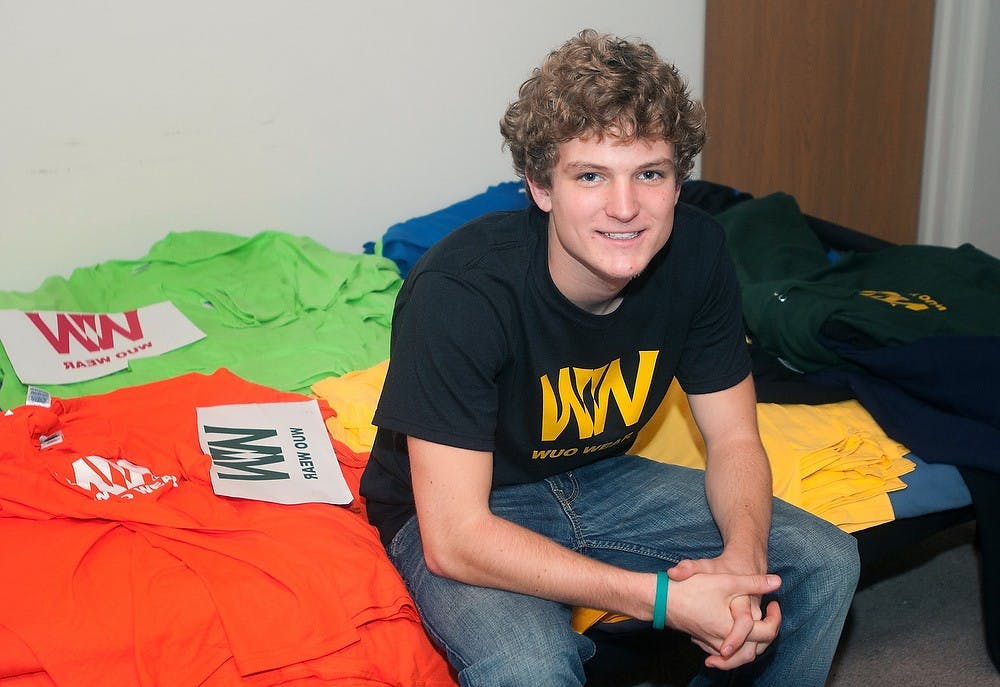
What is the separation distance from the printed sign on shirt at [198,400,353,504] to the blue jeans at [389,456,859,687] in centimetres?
21

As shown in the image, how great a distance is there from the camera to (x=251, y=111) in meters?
2.53

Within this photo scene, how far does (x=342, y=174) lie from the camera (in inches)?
106

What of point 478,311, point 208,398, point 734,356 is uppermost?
point 478,311

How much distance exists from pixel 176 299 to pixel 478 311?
1195 mm

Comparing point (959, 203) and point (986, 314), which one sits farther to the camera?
point (959, 203)

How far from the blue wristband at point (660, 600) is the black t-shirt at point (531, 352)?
0.84 ft

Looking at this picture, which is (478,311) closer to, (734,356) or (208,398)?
(734,356)

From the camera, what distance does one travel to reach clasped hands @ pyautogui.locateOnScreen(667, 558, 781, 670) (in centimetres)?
130

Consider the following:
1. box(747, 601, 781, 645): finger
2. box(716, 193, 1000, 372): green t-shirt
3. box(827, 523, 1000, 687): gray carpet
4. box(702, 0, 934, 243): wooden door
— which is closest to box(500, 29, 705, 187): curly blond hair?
box(747, 601, 781, 645): finger

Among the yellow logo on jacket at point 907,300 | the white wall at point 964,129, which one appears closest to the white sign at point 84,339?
the yellow logo on jacket at point 907,300

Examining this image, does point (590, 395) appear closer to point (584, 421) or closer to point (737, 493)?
point (584, 421)

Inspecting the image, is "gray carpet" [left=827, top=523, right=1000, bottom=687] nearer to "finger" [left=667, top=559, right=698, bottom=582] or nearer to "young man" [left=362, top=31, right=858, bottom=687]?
"young man" [left=362, top=31, right=858, bottom=687]

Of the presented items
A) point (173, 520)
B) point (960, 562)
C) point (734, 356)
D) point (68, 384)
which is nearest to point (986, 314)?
point (960, 562)

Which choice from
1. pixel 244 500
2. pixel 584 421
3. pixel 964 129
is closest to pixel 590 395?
pixel 584 421
